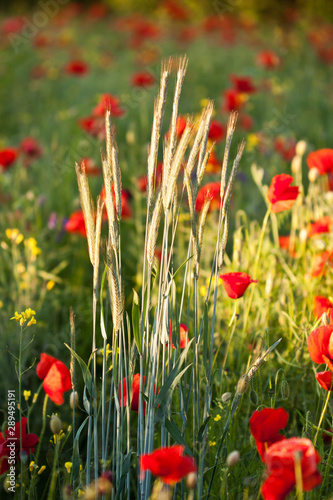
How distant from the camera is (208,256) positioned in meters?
1.52

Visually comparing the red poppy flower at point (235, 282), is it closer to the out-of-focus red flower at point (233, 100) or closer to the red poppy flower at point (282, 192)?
the red poppy flower at point (282, 192)

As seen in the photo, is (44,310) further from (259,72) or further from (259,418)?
(259,72)

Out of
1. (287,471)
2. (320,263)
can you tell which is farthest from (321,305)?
(287,471)

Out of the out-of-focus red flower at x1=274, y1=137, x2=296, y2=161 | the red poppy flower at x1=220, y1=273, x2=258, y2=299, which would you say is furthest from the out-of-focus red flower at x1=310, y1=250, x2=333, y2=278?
the out-of-focus red flower at x1=274, y1=137, x2=296, y2=161

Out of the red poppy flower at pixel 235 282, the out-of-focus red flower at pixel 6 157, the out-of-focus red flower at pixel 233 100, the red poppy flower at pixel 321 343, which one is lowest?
the red poppy flower at pixel 321 343

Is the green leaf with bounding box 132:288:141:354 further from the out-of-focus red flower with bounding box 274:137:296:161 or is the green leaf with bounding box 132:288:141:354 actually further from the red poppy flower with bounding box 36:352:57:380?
the out-of-focus red flower with bounding box 274:137:296:161

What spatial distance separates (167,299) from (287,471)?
309mm

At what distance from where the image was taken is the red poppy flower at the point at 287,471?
58 centimetres

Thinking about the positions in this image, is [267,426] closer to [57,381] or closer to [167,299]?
[167,299]

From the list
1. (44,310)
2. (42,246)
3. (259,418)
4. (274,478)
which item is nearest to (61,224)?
(42,246)

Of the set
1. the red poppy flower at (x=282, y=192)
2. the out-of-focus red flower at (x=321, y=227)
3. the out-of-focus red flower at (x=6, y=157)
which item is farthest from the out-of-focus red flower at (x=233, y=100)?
the red poppy flower at (x=282, y=192)

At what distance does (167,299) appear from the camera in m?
0.80

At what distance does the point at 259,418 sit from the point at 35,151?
176 cm

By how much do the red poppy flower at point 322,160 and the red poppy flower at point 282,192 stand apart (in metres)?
0.35
